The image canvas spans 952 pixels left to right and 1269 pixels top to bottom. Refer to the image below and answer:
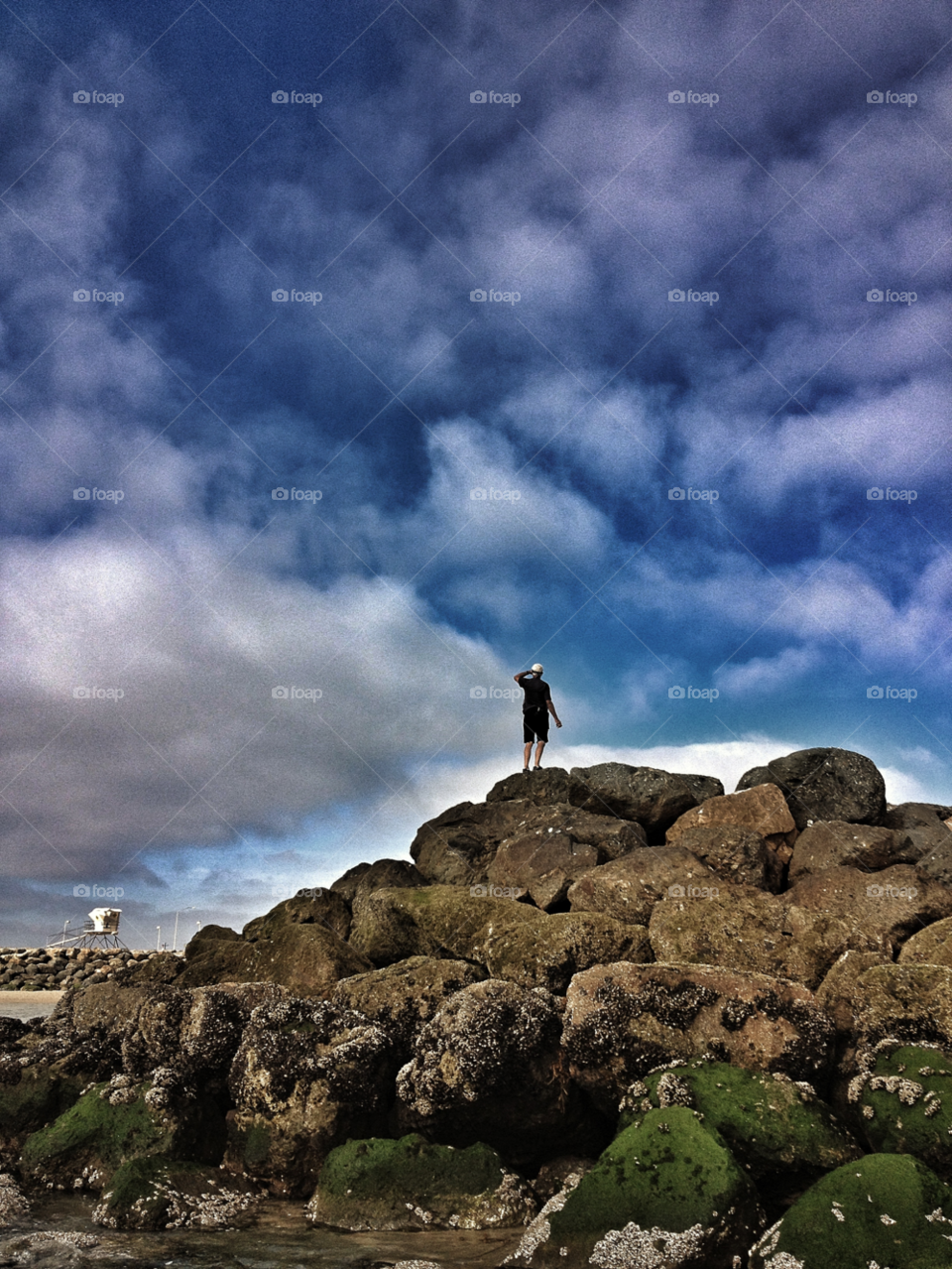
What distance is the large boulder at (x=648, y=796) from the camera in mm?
18266

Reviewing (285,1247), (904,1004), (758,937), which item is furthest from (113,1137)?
(904,1004)

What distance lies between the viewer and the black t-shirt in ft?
76.8

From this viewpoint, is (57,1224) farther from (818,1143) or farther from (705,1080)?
(818,1143)

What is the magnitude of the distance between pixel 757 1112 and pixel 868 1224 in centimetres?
198

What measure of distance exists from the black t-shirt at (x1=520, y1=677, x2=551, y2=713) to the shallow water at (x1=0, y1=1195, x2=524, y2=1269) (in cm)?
1463

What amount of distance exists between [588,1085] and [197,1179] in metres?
4.64

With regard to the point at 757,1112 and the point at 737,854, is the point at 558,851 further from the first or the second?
the point at 757,1112

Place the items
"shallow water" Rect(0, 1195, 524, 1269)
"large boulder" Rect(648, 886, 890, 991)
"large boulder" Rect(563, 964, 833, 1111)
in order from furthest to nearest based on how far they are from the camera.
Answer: "large boulder" Rect(648, 886, 890, 991) < "large boulder" Rect(563, 964, 833, 1111) < "shallow water" Rect(0, 1195, 524, 1269)

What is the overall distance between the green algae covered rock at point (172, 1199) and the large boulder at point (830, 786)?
1165cm

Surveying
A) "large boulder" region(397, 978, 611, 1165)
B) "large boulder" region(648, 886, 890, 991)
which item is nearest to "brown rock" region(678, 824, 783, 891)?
"large boulder" region(648, 886, 890, 991)

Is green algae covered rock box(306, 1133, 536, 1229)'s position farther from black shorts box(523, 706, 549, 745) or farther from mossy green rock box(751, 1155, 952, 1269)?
black shorts box(523, 706, 549, 745)

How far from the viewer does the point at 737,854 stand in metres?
15.4

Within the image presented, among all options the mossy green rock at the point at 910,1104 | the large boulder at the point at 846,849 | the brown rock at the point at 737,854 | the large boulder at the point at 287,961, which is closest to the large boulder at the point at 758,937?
the brown rock at the point at 737,854

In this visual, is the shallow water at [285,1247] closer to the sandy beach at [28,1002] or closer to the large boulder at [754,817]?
the large boulder at [754,817]
